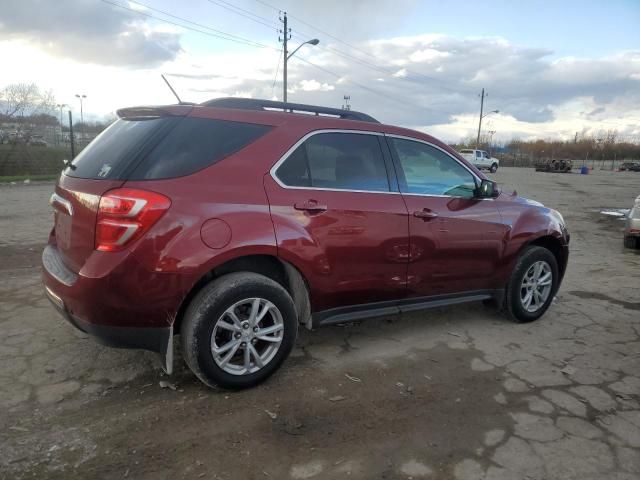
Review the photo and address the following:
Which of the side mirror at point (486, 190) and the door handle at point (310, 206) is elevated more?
the side mirror at point (486, 190)

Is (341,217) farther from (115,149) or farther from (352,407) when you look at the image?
(115,149)

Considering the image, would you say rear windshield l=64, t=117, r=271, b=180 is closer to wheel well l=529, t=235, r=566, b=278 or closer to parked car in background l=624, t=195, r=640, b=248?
wheel well l=529, t=235, r=566, b=278

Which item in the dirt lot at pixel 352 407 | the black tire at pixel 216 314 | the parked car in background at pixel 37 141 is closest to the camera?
the dirt lot at pixel 352 407

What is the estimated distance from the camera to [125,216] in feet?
8.66

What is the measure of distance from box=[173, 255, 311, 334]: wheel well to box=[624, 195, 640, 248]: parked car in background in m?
7.09

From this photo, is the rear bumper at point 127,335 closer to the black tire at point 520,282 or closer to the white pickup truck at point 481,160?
the black tire at point 520,282

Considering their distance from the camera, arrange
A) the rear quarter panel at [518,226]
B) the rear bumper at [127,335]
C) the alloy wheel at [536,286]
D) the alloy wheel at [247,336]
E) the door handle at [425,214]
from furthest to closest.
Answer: the alloy wheel at [536,286], the rear quarter panel at [518,226], the door handle at [425,214], the alloy wheel at [247,336], the rear bumper at [127,335]

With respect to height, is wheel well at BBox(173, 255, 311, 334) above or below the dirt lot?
above

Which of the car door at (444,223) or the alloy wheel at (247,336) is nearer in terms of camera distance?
the alloy wheel at (247,336)

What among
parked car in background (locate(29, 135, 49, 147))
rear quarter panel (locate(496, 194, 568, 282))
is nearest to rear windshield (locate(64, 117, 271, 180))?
rear quarter panel (locate(496, 194, 568, 282))

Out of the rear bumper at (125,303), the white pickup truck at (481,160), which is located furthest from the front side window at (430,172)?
the white pickup truck at (481,160)

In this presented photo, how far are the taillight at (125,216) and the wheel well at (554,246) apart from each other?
3.56 metres

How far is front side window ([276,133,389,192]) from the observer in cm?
323

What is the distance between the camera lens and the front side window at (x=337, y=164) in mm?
3232
